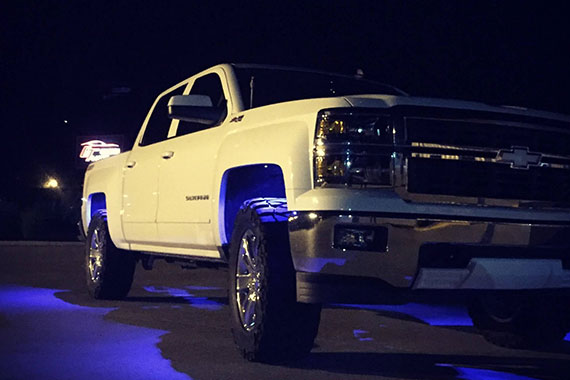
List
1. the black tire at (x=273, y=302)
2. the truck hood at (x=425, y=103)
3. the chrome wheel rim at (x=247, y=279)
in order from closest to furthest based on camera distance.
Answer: the truck hood at (x=425, y=103)
the black tire at (x=273, y=302)
the chrome wheel rim at (x=247, y=279)

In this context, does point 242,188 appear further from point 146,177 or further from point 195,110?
point 146,177

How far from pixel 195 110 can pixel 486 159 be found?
2.31m

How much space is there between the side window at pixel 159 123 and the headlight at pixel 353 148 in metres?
3.28

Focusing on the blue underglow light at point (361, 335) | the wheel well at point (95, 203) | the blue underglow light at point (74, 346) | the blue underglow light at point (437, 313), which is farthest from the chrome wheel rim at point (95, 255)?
the blue underglow light at point (361, 335)

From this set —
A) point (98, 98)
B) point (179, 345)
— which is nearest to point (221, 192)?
point (179, 345)

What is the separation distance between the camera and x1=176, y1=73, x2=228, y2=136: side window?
24.7 feet

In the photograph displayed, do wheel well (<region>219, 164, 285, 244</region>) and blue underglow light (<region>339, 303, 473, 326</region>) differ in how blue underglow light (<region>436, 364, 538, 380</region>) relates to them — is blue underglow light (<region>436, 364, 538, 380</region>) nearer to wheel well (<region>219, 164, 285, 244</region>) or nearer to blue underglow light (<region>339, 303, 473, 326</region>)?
wheel well (<region>219, 164, 285, 244</region>)

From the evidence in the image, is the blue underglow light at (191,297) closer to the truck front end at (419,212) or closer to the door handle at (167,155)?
the door handle at (167,155)

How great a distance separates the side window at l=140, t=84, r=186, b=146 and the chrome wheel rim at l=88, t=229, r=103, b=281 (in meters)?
1.29

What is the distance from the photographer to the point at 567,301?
662 cm

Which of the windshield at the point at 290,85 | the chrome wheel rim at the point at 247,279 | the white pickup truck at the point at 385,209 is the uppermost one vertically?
the windshield at the point at 290,85

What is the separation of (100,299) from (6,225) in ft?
67.0

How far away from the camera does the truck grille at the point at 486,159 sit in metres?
5.48

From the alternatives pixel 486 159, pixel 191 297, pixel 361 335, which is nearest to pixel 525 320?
pixel 361 335
